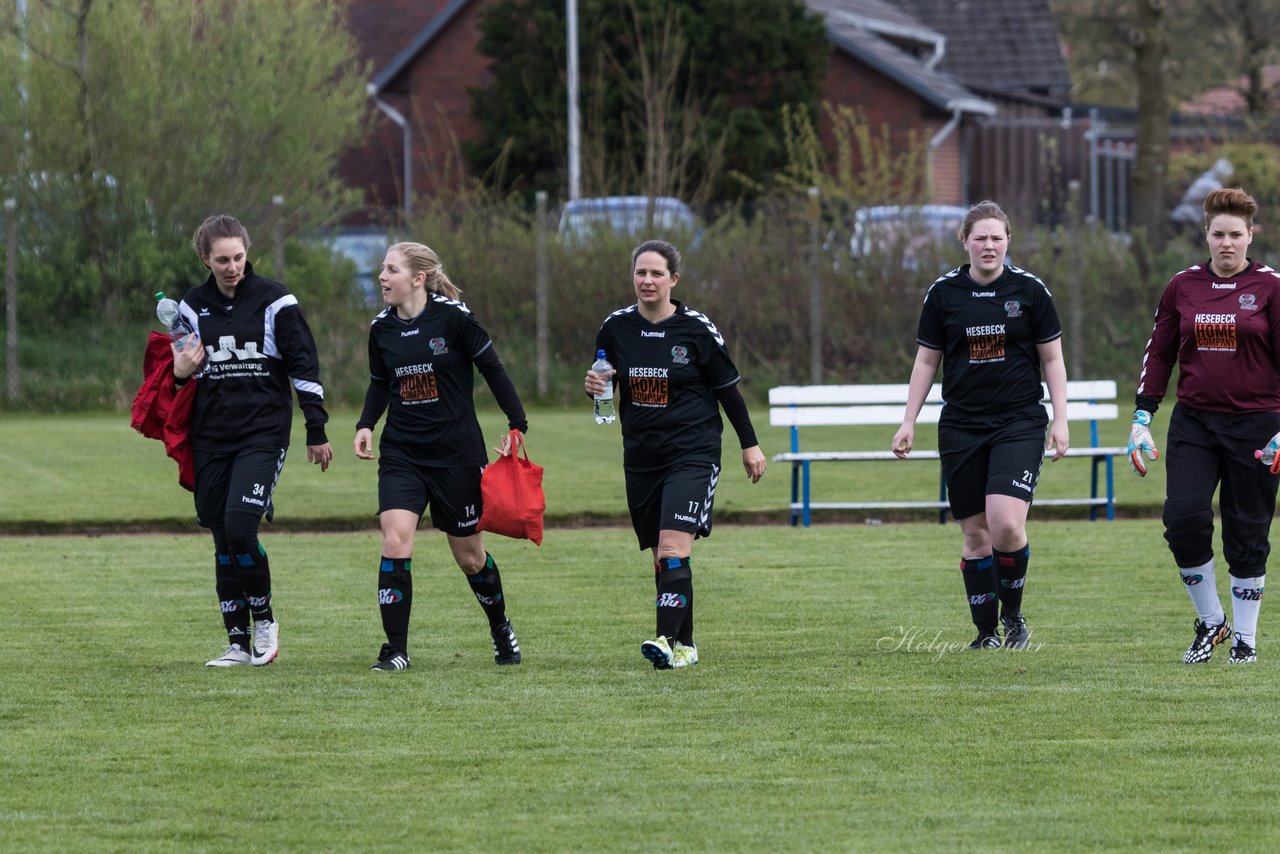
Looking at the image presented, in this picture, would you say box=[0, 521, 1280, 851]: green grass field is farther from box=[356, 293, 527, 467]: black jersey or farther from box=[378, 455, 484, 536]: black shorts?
box=[356, 293, 527, 467]: black jersey

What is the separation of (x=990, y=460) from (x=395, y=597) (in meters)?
2.47

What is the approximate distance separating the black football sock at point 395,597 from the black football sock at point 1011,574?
2444mm

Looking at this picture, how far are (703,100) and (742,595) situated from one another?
2384 centimetres

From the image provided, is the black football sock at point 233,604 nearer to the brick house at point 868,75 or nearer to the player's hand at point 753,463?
the player's hand at point 753,463

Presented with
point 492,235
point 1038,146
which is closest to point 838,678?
point 492,235

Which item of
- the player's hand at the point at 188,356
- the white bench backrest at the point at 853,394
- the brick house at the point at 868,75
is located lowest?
the white bench backrest at the point at 853,394

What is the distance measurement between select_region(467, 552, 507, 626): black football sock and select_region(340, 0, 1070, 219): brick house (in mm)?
24317

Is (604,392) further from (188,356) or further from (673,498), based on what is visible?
(188,356)

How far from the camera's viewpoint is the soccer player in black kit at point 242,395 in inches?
323

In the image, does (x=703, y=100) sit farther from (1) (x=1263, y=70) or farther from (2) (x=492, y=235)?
(1) (x=1263, y=70)

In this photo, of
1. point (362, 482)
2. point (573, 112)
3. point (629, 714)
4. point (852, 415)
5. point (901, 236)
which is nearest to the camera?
point (629, 714)

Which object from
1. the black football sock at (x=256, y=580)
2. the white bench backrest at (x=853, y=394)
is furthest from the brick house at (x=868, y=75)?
the black football sock at (x=256, y=580)

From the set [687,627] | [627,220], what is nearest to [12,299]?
[627,220]

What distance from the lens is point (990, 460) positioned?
8344 mm
